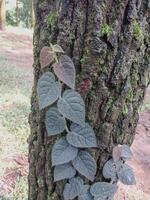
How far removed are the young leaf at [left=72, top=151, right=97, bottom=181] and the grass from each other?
1.32 metres

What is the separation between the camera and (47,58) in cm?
121

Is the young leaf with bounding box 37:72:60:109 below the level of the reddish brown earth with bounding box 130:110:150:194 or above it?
above

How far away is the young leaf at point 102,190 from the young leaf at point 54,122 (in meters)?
0.26

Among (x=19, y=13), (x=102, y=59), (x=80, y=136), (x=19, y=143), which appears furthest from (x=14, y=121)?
(x=19, y=13)

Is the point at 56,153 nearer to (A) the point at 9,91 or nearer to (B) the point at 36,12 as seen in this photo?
(B) the point at 36,12

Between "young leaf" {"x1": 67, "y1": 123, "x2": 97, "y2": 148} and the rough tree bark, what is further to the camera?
"young leaf" {"x1": 67, "y1": 123, "x2": 97, "y2": 148}

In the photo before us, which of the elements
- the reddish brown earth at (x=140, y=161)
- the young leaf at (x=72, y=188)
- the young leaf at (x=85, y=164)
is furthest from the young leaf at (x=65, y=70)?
the reddish brown earth at (x=140, y=161)

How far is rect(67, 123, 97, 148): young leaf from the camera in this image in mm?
1286

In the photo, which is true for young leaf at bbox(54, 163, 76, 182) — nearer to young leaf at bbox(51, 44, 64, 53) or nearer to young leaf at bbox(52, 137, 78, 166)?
young leaf at bbox(52, 137, 78, 166)

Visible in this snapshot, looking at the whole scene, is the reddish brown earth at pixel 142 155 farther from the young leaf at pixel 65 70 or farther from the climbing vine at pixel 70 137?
the young leaf at pixel 65 70

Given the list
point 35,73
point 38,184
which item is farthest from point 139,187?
point 35,73

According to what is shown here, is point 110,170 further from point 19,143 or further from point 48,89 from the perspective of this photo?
point 19,143

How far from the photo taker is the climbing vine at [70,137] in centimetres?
121

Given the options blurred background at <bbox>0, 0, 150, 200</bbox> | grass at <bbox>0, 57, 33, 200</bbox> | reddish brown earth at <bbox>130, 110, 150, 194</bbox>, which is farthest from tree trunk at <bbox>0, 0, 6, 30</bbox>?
reddish brown earth at <bbox>130, 110, 150, 194</bbox>
